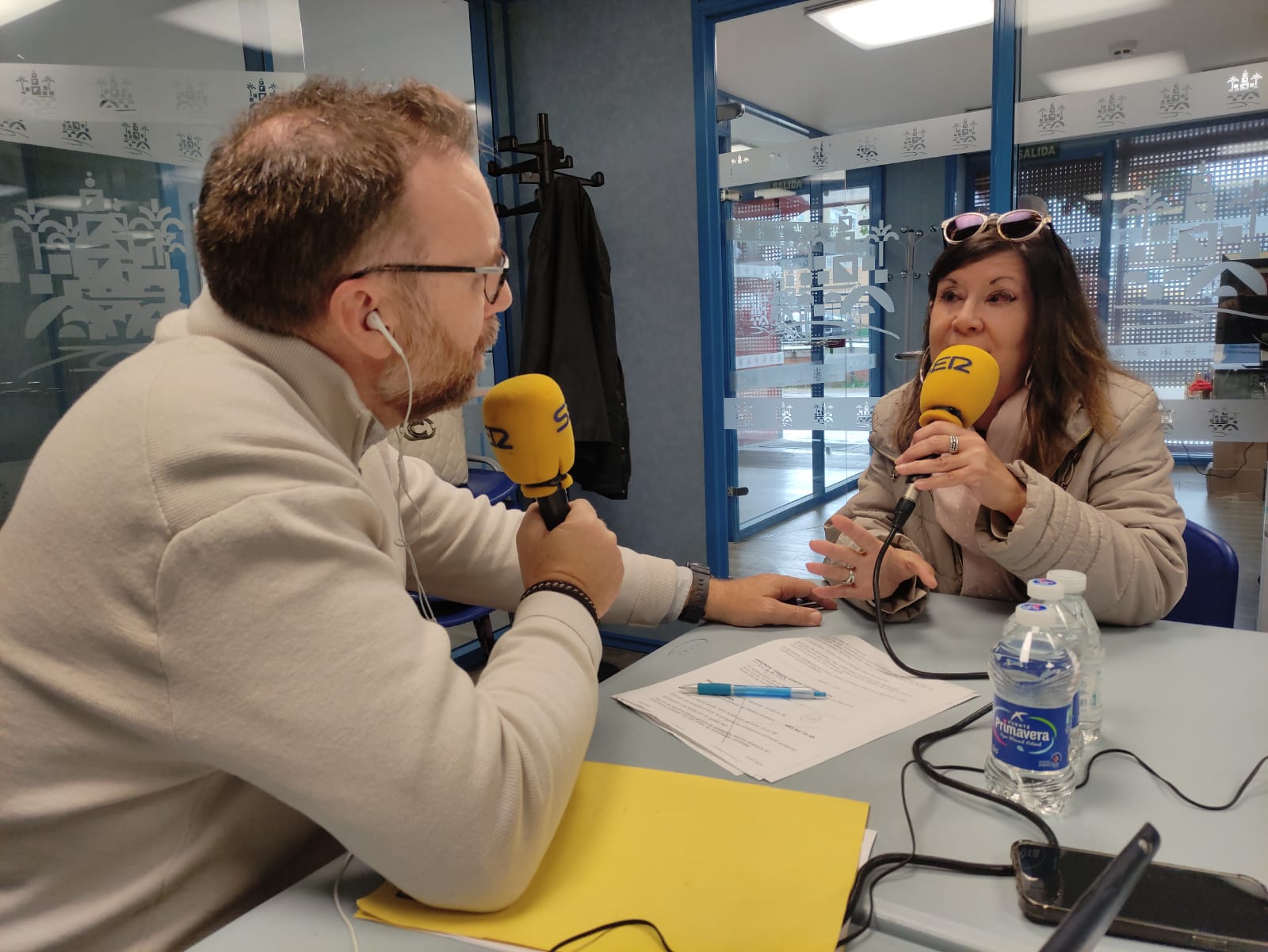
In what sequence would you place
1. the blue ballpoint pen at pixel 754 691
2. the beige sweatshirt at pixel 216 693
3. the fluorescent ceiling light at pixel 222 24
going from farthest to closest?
the fluorescent ceiling light at pixel 222 24
the blue ballpoint pen at pixel 754 691
the beige sweatshirt at pixel 216 693

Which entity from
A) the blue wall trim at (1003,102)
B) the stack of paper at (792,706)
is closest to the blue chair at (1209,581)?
the stack of paper at (792,706)

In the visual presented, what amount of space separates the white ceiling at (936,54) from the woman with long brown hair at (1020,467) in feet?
5.55

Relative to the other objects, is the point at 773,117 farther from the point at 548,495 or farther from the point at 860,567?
the point at 548,495

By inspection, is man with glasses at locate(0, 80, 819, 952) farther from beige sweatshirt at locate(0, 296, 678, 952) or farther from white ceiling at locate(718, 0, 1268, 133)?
white ceiling at locate(718, 0, 1268, 133)

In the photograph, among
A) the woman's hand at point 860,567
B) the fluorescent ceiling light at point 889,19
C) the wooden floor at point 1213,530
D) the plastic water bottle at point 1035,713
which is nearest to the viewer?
the plastic water bottle at point 1035,713

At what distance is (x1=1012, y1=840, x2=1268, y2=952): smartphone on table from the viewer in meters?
0.64

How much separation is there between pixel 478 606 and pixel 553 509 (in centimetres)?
97

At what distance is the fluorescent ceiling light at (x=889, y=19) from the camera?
3270 mm

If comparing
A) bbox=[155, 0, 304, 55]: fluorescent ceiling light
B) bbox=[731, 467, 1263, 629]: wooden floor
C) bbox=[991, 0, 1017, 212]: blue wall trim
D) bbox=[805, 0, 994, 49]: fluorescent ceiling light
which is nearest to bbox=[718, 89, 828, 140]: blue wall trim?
bbox=[805, 0, 994, 49]: fluorescent ceiling light

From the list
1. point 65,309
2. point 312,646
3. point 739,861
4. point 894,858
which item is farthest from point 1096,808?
point 65,309

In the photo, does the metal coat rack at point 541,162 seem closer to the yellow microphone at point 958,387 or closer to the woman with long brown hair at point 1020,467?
the woman with long brown hair at point 1020,467

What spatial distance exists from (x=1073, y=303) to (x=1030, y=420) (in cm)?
24

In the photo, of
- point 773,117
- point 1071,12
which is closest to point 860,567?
point 1071,12

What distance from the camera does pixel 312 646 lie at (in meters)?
0.65
